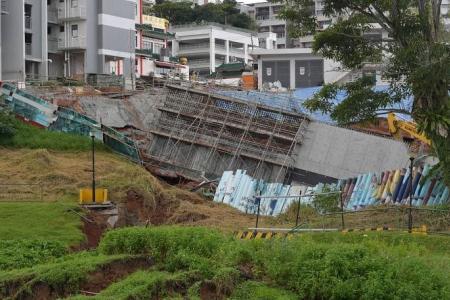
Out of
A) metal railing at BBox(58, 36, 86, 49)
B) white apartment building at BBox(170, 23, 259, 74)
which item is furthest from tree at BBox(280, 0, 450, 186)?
white apartment building at BBox(170, 23, 259, 74)

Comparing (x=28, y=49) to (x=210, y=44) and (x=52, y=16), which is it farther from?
(x=210, y=44)

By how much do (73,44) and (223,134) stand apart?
21061 mm

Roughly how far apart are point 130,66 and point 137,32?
6.68 metres

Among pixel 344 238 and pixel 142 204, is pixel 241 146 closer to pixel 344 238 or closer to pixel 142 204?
pixel 142 204

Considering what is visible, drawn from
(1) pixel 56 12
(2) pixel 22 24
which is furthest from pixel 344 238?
(1) pixel 56 12

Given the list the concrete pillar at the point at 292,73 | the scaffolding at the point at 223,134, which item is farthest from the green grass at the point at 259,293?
the concrete pillar at the point at 292,73

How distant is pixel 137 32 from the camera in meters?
60.2

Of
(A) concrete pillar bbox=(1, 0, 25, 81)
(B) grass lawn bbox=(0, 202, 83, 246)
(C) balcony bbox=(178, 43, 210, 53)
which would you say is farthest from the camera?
(C) balcony bbox=(178, 43, 210, 53)

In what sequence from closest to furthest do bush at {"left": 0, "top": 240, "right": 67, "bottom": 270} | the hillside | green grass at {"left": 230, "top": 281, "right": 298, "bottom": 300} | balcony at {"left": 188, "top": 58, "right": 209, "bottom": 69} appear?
the hillside → green grass at {"left": 230, "top": 281, "right": 298, "bottom": 300} → bush at {"left": 0, "top": 240, "right": 67, "bottom": 270} → balcony at {"left": 188, "top": 58, "right": 209, "bottom": 69}

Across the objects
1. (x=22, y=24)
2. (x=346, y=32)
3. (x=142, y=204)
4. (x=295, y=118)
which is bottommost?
(x=142, y=204)

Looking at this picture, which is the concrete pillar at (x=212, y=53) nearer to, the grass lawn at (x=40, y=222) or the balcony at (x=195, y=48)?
the balcony at (x=195, y=48)

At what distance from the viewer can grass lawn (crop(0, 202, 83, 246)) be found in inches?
763

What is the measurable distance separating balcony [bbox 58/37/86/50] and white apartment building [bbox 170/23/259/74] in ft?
84.9

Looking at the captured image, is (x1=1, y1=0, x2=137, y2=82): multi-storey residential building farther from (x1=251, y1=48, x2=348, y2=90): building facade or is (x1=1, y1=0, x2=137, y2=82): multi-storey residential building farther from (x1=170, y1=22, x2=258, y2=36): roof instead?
(x1=170, y1=22, x2=258, y2=36): roof
